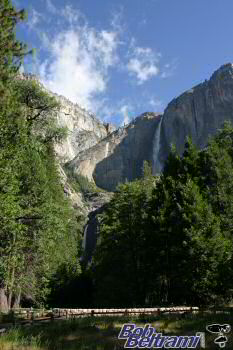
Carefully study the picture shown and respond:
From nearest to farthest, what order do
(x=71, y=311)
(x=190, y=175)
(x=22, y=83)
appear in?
1. (x=71, y=311)
2. (x=22, y=83)
3. (x=190, y=175)

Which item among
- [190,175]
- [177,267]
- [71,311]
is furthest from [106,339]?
[190,175]

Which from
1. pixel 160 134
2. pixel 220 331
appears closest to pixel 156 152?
pixel 160 134

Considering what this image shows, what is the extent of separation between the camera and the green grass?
10.6 m

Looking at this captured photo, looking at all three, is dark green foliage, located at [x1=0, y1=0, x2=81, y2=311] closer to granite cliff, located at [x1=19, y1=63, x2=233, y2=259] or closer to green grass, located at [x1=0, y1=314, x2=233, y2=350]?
green grass, located at [x1=0, y1=314, x2=233, y2=350]

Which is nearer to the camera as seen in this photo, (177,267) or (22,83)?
(22,83)

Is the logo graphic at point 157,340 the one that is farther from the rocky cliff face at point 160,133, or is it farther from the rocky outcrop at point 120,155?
the rocky outcrop at point 120,155

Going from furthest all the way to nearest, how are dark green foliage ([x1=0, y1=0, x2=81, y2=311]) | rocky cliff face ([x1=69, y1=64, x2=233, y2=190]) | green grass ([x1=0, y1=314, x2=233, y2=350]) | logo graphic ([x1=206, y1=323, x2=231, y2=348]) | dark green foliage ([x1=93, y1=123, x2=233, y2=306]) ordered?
1. rocky cliff face ([x1=69, y1=64, x2=233, y2=190])
2. dark green foliage ([x1=93, y1=123, x2=233, y2=306])
3. dark green foliage ([x1=0, y1=0, x2=81, y2=311])
4. logo graphic ([x1=206, y1=323, x2=231, y2=348])
5. green grass ([x1=0, y1=314, x2=233, y2=350])

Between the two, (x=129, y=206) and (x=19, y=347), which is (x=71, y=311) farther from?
(x=129, y=206)

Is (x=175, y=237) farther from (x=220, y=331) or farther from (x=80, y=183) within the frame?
(x=80, y=183)

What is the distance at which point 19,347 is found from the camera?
973cm

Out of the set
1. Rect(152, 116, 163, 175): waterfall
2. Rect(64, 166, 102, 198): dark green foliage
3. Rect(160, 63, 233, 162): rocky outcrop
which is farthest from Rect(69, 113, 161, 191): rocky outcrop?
Rect(160, 63, 233, 162): rocky outcrop

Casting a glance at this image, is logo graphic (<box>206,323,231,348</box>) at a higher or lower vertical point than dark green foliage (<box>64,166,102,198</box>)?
lower

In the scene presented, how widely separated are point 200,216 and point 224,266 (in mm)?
3419

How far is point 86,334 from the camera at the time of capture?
1302cm
